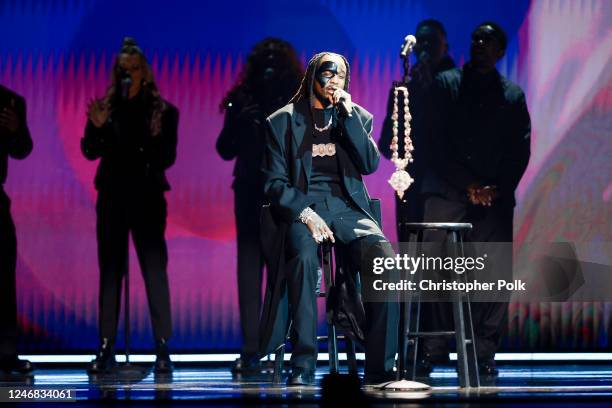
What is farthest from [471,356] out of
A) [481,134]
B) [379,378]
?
[481,134]

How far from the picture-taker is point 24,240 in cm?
712

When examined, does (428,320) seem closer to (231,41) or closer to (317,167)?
(317,167)

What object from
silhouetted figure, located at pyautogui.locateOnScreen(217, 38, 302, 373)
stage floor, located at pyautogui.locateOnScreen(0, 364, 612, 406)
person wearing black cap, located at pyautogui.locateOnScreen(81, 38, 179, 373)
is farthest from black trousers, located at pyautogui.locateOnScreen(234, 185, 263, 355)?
person wearing black cap, located at pyautogui.locateOnScreen(81, 38, 179, 373)

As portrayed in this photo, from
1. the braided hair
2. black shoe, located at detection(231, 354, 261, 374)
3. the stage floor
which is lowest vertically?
the stage floor

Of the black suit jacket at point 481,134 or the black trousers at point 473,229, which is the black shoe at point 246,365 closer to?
the black trousers at point 473,229

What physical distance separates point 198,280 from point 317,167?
2.12 meters

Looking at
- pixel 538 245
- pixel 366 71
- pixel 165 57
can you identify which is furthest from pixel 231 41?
pixel 538 245

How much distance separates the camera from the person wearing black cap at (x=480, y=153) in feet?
21.5

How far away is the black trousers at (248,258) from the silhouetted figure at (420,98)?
2.87ft

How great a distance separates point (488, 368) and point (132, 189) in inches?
93.1

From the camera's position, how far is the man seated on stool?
4.91 m

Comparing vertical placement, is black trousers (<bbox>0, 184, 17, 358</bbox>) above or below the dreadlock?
below

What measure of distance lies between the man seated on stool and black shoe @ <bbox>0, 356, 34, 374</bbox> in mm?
1945

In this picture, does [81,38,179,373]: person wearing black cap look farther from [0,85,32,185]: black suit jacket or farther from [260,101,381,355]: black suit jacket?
[260,101,381,355]: black suit jacket
